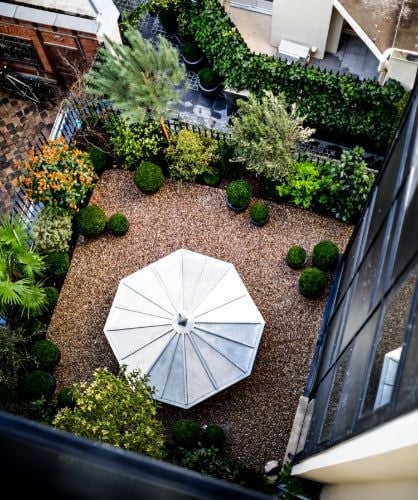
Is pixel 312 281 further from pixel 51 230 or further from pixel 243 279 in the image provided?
pixel 51 230

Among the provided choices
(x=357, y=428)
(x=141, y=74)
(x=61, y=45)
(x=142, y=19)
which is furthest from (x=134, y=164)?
(x=357, y=428)

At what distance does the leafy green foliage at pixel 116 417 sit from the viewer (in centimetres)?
1220

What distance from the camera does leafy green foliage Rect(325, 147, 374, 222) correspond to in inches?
611

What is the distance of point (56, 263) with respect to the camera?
626 inches

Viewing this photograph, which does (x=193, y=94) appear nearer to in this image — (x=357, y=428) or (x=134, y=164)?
(x=134, y=164)

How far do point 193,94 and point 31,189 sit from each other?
5.48 meters

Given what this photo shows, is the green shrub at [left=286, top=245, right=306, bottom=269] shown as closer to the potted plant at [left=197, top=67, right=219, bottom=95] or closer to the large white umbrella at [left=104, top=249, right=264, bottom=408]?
the large white umbrella at [left=104, top=249, right=264, bottom=408]

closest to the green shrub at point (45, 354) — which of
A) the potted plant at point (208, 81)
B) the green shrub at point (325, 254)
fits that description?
the green shrub at point (325, 254)

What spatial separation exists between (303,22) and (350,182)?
498cm

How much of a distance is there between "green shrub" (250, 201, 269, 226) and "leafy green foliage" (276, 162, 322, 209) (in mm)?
515

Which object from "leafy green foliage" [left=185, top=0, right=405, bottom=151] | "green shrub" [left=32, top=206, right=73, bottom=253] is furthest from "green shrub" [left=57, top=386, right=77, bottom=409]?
"leafy green foliage" [left=185, top=0, right=405, bottom=151]

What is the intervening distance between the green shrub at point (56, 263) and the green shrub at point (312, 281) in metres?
5.41

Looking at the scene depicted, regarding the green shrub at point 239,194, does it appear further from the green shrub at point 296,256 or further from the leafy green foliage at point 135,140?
the leafy green foliage at point 135,140

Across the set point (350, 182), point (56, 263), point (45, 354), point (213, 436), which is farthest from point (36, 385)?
point (350, 182)
